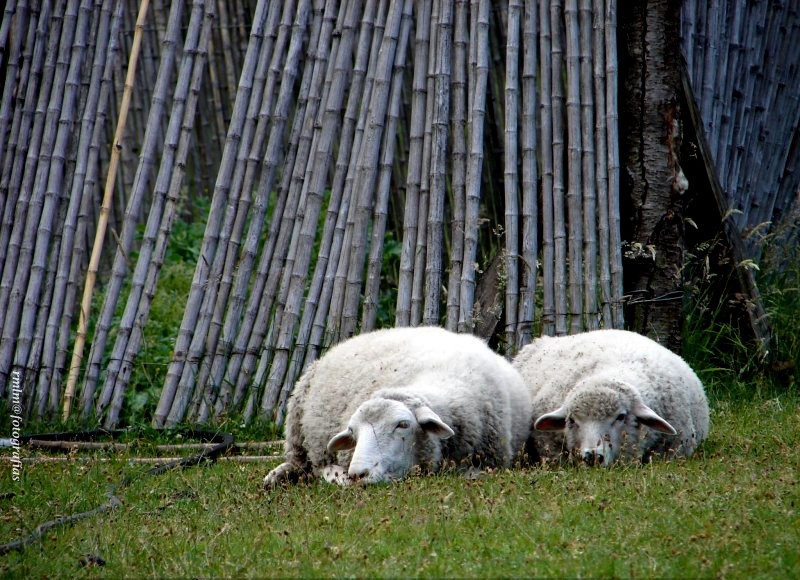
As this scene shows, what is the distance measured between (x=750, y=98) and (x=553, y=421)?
3.83m

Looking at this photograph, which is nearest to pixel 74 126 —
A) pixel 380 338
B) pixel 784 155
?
pixel 380 338

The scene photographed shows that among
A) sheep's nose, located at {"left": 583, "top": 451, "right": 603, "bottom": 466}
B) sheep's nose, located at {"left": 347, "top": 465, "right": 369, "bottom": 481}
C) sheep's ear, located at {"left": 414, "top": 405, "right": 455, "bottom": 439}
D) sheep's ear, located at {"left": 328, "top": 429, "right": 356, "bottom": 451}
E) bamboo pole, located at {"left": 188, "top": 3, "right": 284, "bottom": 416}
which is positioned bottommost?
sheep's nose, located at {"left": 583, "top": 451, "right": 603, "bottom": 466}

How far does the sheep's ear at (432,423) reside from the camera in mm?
4289

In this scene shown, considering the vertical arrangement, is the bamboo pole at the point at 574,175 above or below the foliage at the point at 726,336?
above

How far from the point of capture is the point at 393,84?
19.9ft

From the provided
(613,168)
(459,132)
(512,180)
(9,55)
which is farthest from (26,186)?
(613,168)

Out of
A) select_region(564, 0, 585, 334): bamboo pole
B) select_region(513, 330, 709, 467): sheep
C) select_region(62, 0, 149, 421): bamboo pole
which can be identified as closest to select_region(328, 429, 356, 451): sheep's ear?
select_region(513, 330, 709, 467): sheep

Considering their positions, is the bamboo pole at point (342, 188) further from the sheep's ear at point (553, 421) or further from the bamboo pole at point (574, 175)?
the sheep's ear at point (553, 421)

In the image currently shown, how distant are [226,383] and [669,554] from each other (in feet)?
11.3

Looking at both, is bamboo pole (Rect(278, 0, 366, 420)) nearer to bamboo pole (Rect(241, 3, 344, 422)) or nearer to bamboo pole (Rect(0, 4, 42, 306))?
bamboo pole (Rect(241, 3, 344, 422))

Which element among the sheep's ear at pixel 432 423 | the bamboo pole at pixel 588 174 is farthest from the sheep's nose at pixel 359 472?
the bamboo pole at pixel 588 174

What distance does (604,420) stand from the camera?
468 cm

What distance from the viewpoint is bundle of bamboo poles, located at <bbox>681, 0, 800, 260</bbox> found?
6.88 m

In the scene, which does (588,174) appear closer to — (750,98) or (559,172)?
(559,172)
